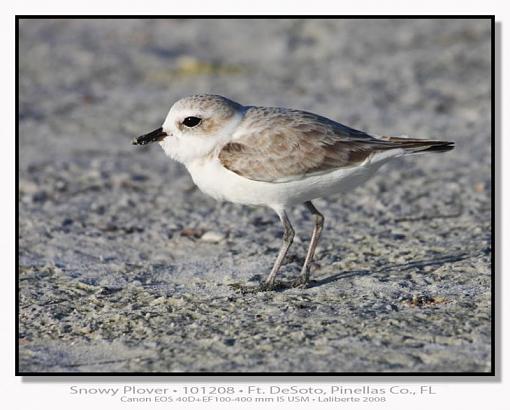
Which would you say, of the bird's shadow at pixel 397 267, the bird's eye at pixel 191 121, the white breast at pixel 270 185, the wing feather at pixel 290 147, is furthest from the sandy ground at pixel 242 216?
the bird's eye at pixel 191 121

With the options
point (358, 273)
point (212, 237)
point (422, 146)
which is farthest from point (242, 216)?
point (422, 146)

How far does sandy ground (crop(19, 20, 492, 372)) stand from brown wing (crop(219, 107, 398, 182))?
0.86 metres

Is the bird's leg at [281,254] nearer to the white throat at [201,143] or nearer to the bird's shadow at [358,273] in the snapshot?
the bird's shadow at [358,273]

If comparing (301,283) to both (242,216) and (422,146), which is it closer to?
(422,146)

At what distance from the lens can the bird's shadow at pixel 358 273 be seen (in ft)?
Answer: 19.2

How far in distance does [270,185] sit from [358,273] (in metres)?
1.05

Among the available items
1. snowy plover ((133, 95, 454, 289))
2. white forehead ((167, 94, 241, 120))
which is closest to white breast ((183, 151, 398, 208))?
snowy plover ((133, 95, 454, 289))

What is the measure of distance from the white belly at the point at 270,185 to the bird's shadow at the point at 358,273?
22.9 inches

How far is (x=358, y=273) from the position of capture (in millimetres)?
6117

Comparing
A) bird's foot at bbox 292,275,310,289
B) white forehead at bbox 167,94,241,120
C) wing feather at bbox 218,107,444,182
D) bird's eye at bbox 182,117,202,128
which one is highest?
white forehead at bbox 167,94,241,120

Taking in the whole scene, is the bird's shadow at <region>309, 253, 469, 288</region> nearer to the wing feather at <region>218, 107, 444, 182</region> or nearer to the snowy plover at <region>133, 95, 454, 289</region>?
the snowy plover at <region>133, 95, 454, 289</region>

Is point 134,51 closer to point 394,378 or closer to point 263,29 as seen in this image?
point 263,29

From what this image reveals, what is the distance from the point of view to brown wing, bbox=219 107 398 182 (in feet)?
18.1

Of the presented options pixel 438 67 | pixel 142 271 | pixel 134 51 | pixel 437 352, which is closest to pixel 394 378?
pixel 437 352
